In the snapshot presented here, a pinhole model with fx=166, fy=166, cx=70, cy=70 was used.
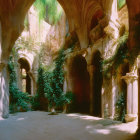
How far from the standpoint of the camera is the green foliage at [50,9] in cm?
1164

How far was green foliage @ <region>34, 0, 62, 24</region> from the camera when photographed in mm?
11641

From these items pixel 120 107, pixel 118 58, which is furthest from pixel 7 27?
pixel 120 107

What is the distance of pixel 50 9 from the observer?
39.6 ft

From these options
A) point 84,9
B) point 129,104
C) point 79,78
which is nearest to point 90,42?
point 84,9

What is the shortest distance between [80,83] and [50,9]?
19.1 feet

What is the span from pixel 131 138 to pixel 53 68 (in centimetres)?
→ 760

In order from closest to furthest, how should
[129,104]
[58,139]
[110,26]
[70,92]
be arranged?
[58,139] → [129,104] → [110,26] → [70,92]

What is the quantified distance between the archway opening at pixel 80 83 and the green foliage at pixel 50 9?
12.6 ft

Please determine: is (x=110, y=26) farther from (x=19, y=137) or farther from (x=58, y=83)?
(x=19, y=137)

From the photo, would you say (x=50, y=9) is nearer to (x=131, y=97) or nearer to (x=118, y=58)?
(x=118, y=58)

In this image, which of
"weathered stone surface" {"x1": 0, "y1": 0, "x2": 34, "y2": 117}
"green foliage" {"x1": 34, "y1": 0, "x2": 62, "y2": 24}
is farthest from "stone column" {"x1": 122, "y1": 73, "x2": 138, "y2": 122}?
"green foliage" {"x1": 34, "y1": 0, "x2": 62, "y2": 24}

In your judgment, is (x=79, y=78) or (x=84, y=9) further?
(x=79, y=78)

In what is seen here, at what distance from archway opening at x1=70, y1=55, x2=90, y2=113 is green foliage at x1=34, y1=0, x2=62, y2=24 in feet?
12.6

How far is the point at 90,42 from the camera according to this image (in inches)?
358
